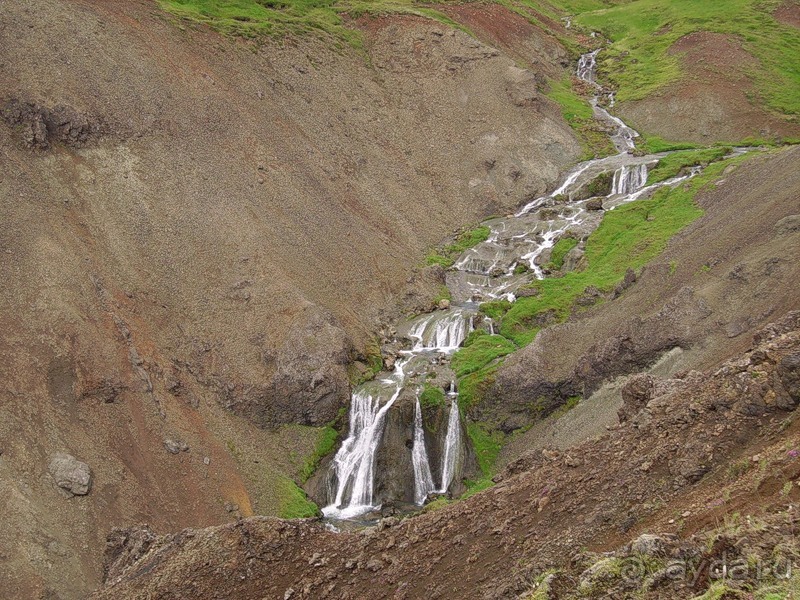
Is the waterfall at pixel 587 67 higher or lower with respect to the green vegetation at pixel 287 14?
lower

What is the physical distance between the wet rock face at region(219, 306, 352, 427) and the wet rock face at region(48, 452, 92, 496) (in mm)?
8923

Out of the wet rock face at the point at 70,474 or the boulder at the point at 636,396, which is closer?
the boulder at the point at 636,396

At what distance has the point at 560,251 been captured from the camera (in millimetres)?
51281

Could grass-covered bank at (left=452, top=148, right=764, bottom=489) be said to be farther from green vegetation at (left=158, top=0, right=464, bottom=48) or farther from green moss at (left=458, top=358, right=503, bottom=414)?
green vegetation at (left=158, top=0, right=464, bottom=48)

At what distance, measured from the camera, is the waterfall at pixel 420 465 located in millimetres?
35969

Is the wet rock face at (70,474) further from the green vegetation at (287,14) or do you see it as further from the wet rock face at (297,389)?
the green vegetation at (287,14)

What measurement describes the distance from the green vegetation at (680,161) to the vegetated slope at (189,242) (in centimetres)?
905

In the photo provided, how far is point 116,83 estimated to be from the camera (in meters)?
50.5

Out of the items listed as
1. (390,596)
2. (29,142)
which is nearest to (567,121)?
(29,142)

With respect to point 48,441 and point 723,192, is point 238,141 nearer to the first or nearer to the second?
point 48,441

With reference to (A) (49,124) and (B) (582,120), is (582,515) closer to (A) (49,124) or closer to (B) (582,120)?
(A) (49,124)

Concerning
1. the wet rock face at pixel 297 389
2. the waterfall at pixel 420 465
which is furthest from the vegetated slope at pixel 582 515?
the wet rock face at pixel 297 389

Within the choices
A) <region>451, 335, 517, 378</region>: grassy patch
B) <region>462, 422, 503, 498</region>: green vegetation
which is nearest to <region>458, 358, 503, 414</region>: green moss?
<region>451, 335, 517, 378</region>: grassy patch

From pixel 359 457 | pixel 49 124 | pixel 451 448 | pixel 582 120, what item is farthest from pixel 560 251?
pixel 49 124
